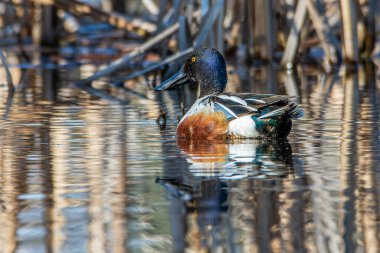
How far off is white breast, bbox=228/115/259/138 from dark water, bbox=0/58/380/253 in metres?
0.08

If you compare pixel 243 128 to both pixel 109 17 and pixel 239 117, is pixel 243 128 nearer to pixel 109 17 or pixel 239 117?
pixel 239 117

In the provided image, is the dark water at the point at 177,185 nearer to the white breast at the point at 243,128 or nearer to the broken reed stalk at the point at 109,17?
the white breast at the point at 243,128

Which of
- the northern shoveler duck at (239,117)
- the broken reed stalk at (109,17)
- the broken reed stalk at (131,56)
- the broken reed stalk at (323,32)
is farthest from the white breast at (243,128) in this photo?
the broken reed stalk at (109,17)

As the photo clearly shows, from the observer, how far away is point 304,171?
20.2 feet

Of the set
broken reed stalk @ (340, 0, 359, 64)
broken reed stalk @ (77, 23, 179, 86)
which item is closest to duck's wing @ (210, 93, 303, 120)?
broken reed stalk @ (77, 23, 179, 86)

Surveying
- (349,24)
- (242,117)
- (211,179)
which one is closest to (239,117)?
(242,117)

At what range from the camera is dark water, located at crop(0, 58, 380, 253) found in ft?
14.5

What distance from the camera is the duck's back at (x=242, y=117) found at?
742 cm

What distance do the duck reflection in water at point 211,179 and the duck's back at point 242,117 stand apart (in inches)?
3.1

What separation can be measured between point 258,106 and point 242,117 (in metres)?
0.15

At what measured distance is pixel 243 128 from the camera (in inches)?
296

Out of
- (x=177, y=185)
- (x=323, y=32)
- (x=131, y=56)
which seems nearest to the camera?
(x=177, y=185)

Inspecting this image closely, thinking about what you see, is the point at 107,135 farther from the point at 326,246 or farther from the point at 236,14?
the point at 236,14

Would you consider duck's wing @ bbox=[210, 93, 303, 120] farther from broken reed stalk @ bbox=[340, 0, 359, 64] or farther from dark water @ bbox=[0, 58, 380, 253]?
broken reed stalk @ bbox=[340, 0, 359, 64]
